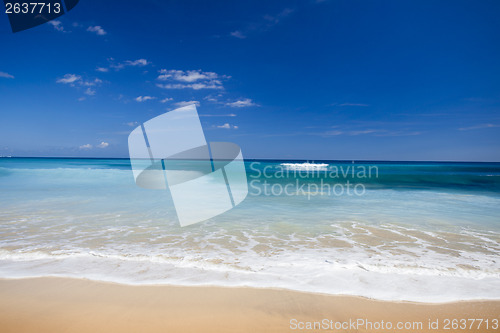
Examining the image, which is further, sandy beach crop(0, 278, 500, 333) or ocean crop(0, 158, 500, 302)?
ocean crop(0, 158, 500, 302)

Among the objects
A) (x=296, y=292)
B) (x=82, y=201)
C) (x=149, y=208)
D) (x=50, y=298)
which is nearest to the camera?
(x=50, y=298)

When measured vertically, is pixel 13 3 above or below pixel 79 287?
above

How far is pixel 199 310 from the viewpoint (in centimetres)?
243

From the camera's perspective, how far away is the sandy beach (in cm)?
221

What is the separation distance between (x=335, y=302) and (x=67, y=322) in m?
2.60

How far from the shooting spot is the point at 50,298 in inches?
102

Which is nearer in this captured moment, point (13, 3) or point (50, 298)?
point (50, 298)

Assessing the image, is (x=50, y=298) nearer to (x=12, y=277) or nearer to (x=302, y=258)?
(x=12, y=277)

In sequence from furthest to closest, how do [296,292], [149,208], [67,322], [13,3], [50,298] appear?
1. [149,208]
2. [13,3]
3. [296,292]
4. [50,298]
5. [67,322]

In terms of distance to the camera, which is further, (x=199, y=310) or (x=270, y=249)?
(x=270, y=249)

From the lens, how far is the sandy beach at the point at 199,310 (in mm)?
2209

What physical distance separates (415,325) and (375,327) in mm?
393

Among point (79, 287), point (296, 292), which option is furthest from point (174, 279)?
point (296, 292)

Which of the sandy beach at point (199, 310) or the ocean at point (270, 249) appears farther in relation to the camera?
the ocean at point (270, 249)
